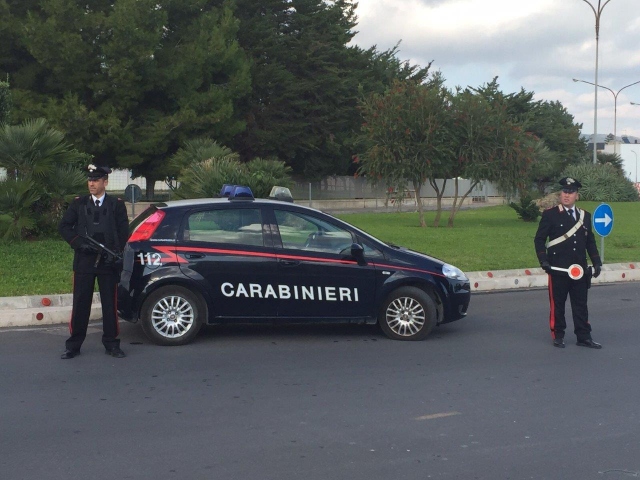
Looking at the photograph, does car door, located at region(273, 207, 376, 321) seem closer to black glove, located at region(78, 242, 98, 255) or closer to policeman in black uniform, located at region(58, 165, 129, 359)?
policeman in black uniform, located at region(58, 165, 129, 359)

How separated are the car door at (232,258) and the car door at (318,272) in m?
0.16

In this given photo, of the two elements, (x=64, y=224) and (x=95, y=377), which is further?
(x=64, y=224)

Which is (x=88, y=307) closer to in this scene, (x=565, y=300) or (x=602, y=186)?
(x=565, y=300)

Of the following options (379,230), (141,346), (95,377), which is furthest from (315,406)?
(379,230)

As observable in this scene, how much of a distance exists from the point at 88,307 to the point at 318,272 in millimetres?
2403

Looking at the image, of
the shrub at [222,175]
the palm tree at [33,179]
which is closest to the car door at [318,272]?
the palm tree at [33,179]

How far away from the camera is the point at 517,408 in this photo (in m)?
6.82

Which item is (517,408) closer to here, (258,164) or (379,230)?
(379,230)

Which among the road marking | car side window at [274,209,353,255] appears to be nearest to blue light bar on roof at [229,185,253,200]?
car side window at [274,209,353,255]

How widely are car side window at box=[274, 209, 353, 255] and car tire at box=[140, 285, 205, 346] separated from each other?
1165mm

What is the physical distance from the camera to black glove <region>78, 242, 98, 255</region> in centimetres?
827

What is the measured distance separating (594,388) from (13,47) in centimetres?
3803

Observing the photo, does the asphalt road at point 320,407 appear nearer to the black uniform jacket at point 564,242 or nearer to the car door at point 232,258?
the car door at point 232,258

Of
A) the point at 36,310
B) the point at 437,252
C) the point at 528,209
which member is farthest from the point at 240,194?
the point at 528,209
